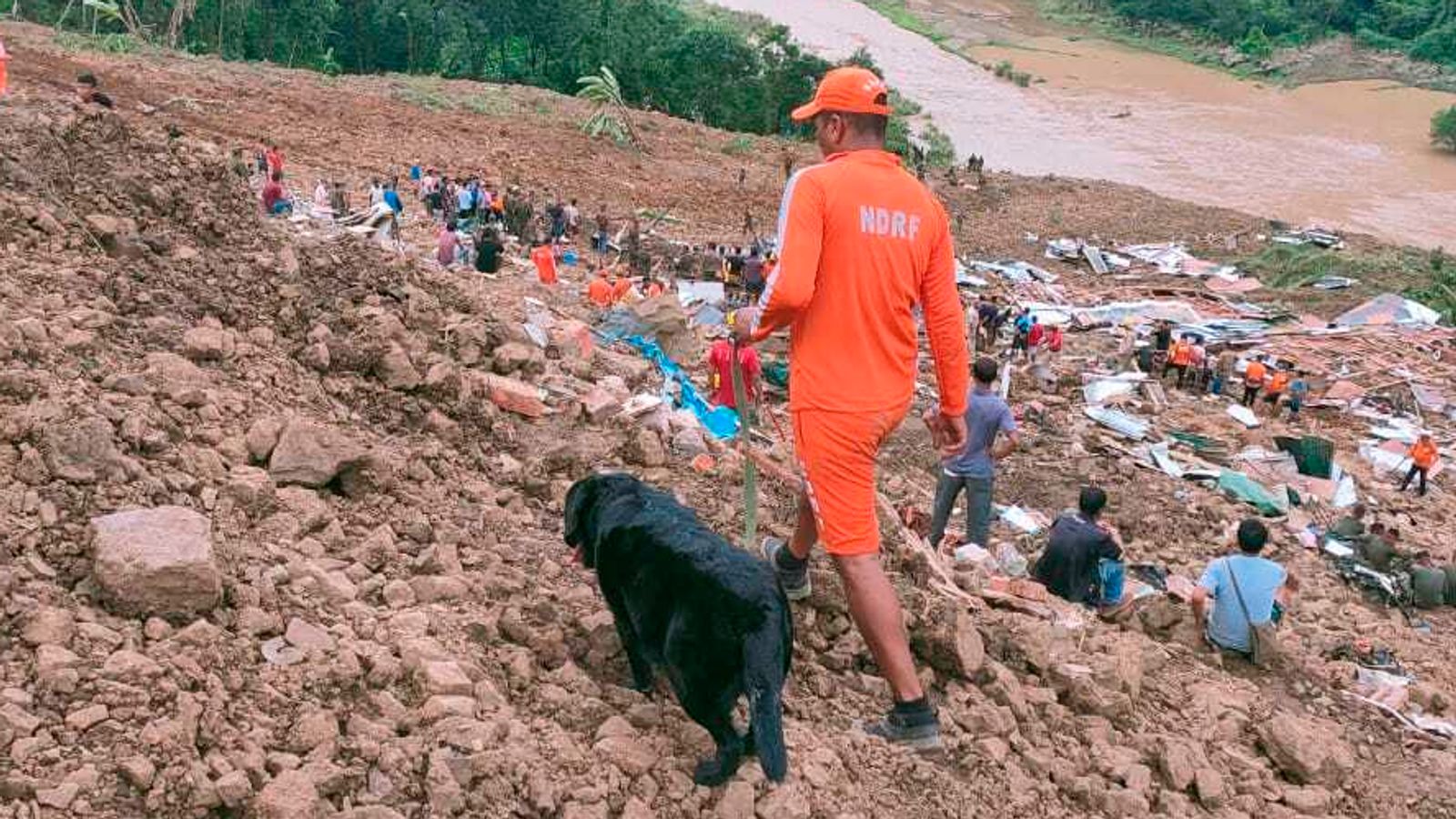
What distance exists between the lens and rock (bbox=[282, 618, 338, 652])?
2764 mm

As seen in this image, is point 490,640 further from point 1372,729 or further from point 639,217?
point 639,217

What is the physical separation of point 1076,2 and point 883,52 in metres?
16.5

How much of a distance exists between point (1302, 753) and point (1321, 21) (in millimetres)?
54705

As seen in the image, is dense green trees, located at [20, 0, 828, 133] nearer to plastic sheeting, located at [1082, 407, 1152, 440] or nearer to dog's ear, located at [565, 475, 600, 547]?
plastic sheeting, located at [1082, 407, 1152, 440]

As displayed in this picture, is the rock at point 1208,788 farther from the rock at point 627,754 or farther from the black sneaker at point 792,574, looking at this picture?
the rock at point 627,754

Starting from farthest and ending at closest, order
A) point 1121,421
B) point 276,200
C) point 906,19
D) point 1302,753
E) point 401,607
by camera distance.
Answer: point 906,19
point 1121,421
point 276,200
point 1302,753
point 401,607

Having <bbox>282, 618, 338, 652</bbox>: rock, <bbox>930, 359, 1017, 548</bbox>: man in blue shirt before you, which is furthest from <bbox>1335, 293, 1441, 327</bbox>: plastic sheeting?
<bbox>282, 618, 338, 652</bbox>: rock

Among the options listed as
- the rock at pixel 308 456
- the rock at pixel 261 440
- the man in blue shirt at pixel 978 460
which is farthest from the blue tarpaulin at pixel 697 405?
the rock at pixel 261 440

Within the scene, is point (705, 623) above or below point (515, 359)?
above

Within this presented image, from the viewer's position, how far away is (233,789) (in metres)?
2.25

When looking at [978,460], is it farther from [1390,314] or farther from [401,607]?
[1390,314]

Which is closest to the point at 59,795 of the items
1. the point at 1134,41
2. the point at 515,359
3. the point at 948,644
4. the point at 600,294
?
the point at 948,644

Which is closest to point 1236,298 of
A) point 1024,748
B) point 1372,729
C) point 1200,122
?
point 1372,729

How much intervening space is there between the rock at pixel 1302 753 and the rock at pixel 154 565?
11.1ft
